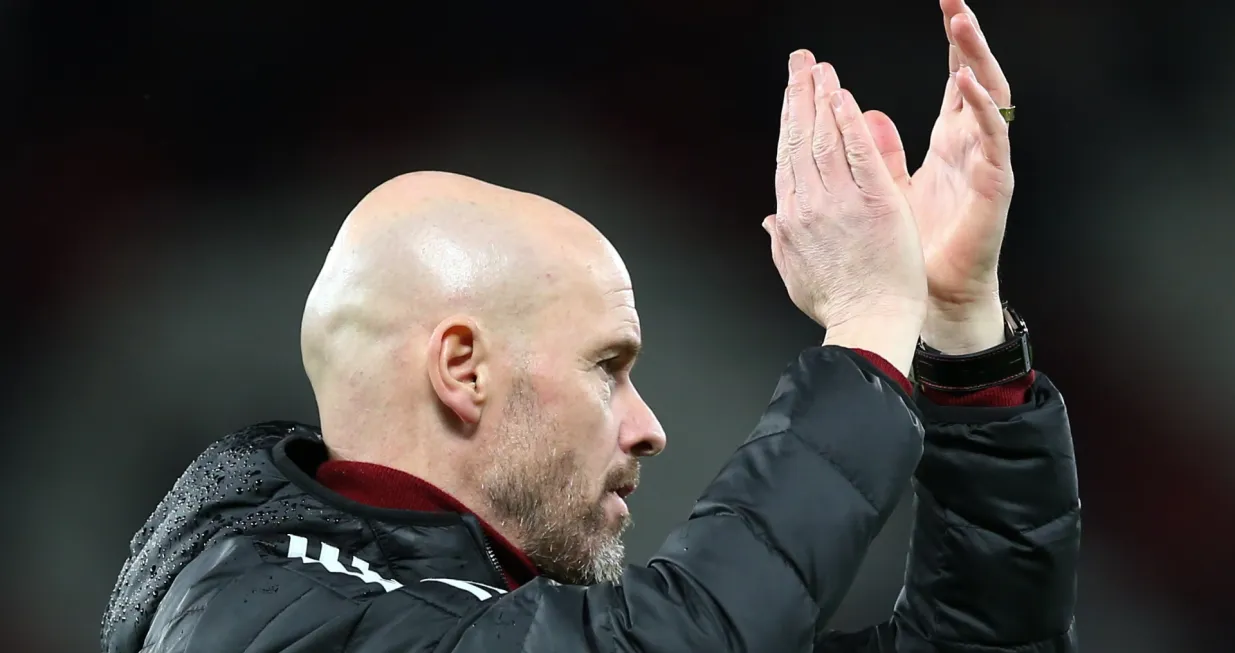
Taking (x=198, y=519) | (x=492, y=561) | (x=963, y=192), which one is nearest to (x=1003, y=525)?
(x=963, y=192)

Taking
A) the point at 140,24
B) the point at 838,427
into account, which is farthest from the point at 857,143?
the point at 140,24

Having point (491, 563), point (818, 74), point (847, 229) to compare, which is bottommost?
point (491, 563)

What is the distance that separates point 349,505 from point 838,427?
0.39 meters

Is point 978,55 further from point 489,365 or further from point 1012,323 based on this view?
point 489,365

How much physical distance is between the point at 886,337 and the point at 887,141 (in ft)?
1.00

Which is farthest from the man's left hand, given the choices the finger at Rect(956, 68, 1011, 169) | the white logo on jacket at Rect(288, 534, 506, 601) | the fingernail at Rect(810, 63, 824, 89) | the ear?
the white logo on jacket at Rect(288, 534, 506, 601)

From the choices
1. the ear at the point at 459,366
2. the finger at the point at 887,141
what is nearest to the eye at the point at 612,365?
the ear at the point at 459,366

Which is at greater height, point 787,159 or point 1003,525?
point 787,159

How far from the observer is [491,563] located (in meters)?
1.06

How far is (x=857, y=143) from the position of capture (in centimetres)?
109

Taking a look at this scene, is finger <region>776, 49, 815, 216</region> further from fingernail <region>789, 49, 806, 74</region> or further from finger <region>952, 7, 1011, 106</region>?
finger <region>952, 7, 1011, 106</region>

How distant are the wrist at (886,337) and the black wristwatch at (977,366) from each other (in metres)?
0.26

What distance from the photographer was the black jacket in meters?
0.91

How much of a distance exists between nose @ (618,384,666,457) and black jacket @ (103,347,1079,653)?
179 millimetres
